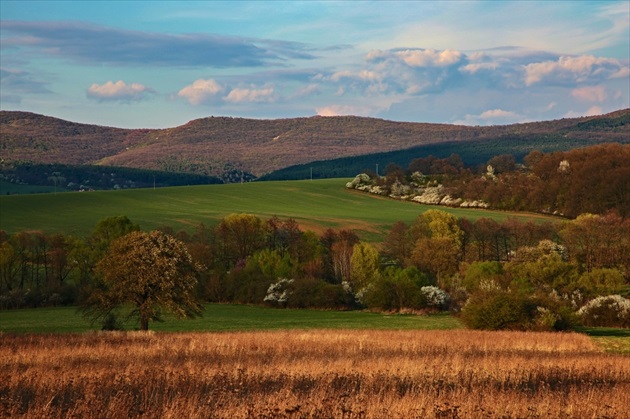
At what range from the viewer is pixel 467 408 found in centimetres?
1964

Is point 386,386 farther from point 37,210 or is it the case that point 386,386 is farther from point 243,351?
point 37,210

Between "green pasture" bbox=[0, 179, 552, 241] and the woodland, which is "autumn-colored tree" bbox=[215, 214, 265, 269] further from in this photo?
"green pasture" bbox=[0, 179, 552, 241]

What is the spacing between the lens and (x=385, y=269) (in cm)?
9019

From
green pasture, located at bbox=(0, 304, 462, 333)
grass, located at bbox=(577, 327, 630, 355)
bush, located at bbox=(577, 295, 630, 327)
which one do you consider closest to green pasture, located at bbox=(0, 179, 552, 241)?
green pasture, located at bbox=(0, 304, 462, 333)

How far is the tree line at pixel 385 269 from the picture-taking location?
66.3 metres

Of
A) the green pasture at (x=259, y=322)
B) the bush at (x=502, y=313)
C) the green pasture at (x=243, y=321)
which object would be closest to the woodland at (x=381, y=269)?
the bush at (x=502, y=313)

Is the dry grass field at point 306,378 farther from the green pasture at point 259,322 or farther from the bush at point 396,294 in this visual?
the bush at point 396,294

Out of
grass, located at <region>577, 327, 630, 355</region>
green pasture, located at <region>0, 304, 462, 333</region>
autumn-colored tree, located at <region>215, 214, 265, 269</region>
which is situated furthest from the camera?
autumn-colored tree, located at <region>215, 214, 265, 269</region>

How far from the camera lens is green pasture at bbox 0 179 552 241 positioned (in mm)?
128625

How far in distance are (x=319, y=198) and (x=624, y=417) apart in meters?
162

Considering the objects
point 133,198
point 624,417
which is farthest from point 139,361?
point 133,198

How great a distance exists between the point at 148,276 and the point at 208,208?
10720cm

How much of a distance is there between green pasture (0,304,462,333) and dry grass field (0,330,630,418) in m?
16.3

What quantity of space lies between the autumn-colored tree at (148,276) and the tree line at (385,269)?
111 cm
